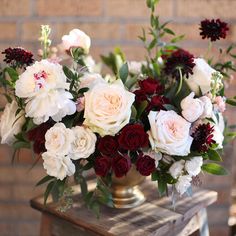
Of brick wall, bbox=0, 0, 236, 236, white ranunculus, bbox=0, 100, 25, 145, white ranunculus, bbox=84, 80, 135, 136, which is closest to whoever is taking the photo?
white ranunculus, bbox=84, 80, 135, 136

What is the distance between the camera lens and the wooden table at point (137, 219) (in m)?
0.93

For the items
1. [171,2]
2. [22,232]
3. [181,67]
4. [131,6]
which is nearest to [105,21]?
[131,6]

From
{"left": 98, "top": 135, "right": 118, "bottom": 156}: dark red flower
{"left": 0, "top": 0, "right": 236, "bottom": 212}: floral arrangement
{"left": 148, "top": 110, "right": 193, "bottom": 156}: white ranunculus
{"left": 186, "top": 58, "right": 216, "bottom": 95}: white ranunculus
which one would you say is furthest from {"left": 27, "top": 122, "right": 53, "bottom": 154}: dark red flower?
{"left": 186, "top": 58, "right": 216, "bottom": 95}: white ranunculus

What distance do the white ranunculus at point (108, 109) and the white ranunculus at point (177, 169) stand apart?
15cm

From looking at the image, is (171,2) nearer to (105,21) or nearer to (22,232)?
(105,21)

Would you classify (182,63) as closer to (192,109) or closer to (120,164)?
(192,109)

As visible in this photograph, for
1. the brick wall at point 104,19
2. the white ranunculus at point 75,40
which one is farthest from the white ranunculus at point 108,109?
the brick wall at point 104,19

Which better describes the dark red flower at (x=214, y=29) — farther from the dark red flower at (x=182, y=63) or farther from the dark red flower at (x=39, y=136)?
the dark red flower at (x=39, y=136)

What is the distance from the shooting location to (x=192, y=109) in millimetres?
837

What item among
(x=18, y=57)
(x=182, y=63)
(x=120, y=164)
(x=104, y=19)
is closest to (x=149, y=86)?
(x=182, y=63)

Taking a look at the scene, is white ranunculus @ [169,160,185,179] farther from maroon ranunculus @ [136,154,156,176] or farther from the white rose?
the white rose

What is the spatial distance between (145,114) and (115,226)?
27 centimetres

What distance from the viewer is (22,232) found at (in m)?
1.44

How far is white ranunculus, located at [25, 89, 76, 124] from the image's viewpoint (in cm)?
81
